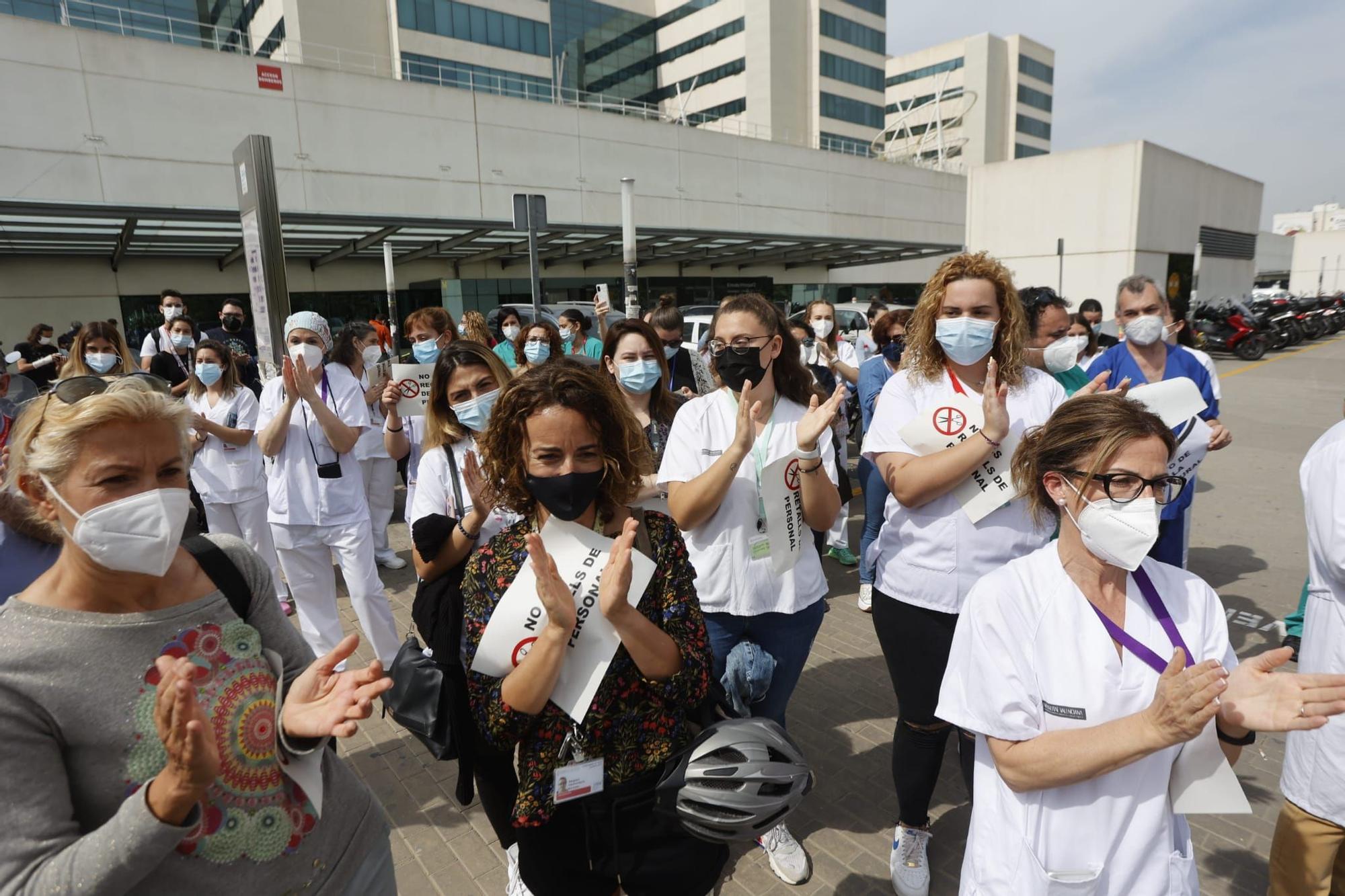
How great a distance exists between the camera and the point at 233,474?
4707 millimetres

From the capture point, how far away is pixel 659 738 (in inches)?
75.5

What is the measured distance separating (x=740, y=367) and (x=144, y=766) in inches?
82.9

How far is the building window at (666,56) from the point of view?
43.2 metres

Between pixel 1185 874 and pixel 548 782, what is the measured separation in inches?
58.9

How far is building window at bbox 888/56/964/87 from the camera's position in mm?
60056

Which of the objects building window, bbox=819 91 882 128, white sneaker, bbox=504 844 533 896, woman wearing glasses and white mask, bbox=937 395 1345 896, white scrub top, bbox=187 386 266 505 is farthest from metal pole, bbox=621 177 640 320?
building window, bbox=819 91 882 128

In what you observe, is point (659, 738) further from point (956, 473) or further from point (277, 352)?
point (277, 352)

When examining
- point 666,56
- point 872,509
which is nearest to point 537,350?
point 872,509

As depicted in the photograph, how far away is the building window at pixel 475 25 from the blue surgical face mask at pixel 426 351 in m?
29.7

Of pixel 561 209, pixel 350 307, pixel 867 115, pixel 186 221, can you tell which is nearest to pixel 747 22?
pixel 867 115

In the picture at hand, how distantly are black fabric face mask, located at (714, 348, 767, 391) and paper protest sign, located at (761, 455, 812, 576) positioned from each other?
0.35 metres

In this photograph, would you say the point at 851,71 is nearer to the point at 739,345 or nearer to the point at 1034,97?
the point at 1034,97

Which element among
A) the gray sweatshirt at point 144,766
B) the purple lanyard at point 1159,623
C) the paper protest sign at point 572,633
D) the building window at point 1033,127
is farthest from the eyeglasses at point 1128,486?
the building window at point 1033,127

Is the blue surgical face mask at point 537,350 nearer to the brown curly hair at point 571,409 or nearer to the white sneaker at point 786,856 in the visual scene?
the brown curly hair at point 571,409
